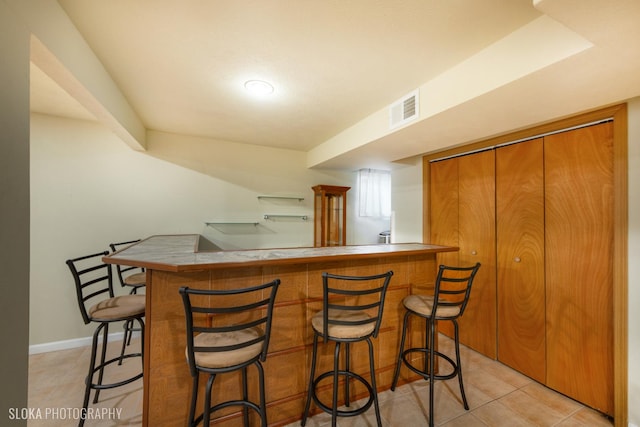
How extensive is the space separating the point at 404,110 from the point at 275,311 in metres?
1.88

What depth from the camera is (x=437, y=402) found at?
1.89 metres

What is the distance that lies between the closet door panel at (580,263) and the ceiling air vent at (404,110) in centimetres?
122

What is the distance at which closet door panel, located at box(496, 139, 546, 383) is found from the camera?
217 centimetres

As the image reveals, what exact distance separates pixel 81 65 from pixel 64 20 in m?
0.23

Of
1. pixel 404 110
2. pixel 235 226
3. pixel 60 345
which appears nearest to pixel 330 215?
pixel 235 226

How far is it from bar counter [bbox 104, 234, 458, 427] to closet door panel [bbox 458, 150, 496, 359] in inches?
32.0

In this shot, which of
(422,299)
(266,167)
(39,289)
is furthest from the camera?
(266,167)

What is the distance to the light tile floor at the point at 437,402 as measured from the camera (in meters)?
1.71

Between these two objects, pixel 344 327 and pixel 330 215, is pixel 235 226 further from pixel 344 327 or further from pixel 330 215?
pixel 344 327

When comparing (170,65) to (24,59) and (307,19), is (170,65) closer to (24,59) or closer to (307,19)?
(24,59)

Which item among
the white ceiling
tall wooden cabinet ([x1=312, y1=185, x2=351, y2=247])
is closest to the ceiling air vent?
the white ceiling

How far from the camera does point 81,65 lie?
1.45 metres

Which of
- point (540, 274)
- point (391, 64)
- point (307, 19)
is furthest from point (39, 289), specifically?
point (540, 274)

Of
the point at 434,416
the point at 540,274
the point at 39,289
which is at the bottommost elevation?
the point at 434,416
